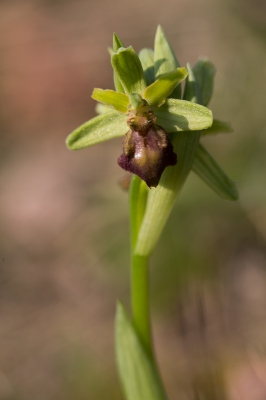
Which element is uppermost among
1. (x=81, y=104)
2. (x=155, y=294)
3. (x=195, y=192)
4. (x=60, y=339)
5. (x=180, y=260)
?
(x=81, y=104)

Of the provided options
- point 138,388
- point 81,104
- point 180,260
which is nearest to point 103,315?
point 180,260

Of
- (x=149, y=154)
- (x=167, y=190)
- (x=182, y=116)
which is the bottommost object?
(x=167, y=190)

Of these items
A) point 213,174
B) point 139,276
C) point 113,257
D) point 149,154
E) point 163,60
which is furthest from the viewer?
point 113,257

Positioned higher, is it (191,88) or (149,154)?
(191,88)

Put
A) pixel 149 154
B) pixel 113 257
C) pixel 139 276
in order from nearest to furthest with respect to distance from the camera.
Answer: pixel 149 154
pixel 139 276
pixel 113 257

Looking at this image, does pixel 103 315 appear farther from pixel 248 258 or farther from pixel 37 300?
pixel 248 258

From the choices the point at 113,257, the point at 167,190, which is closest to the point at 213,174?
the point at 167,190

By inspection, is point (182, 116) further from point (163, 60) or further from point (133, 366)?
point (133, 366)
